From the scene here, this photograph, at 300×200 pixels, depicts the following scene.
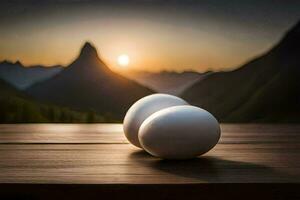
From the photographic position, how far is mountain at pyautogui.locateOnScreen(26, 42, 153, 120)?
6.41ft

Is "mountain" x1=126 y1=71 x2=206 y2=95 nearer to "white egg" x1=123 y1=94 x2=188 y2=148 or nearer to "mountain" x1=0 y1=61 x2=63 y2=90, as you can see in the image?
"mountain" x1=0 y1=61 x2=63 y2=90

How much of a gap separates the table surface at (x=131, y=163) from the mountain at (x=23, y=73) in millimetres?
1099

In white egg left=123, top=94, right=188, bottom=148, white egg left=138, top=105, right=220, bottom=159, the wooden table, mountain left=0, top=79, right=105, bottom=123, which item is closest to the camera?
the wooden table

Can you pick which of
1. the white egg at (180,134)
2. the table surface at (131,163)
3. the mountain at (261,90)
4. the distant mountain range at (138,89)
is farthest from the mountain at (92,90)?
the white egg at (180,134)

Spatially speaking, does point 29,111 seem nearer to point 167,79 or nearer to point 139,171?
point 167,79

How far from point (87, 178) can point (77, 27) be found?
4.96 feet

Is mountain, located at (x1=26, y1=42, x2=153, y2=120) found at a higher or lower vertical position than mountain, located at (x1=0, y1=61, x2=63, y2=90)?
lower

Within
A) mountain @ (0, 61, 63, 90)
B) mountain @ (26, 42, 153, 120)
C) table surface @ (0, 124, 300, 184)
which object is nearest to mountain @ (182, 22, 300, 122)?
mountain @ (26, 42, 153, 120)

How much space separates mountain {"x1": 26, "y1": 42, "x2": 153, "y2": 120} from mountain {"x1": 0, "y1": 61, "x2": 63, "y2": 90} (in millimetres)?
22

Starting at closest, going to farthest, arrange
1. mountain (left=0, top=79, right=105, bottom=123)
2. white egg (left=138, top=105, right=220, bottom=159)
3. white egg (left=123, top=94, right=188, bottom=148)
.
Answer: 1. white egg (left=138, top=105, right=220, bottom=159)
2. white egg (left=123, top=94, right=188, bottom=148)
3. mountain (left=0, top=79, right=105, bottom=123)

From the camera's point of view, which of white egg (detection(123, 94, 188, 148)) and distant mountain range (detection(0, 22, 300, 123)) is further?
distant mountain range (detection(0, 22, 300, 123))

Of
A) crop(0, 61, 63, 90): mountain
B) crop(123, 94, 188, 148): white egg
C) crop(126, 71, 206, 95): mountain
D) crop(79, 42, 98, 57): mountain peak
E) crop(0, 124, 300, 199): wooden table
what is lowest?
crop(0, 124, 300, 199): wooden table

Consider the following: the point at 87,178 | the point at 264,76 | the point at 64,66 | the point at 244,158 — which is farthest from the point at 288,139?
the point at 64,66

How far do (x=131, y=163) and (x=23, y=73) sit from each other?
4.73ft
